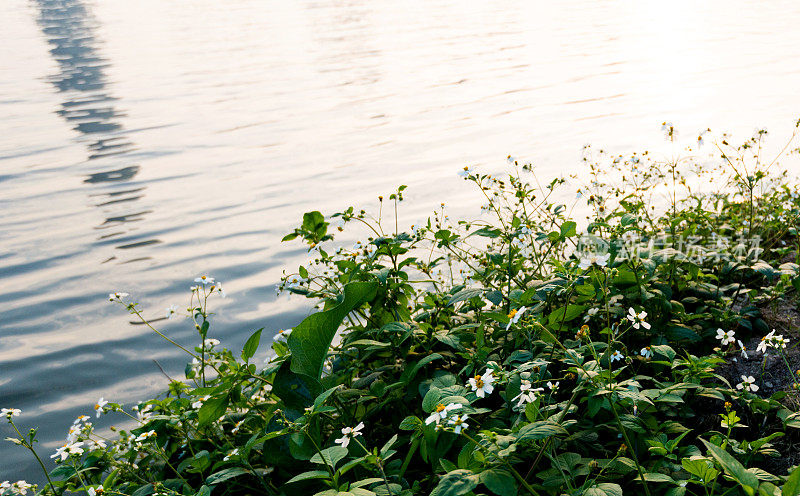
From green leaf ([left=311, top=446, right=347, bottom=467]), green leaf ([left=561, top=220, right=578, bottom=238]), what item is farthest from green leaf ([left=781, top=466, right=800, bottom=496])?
green leaf ([left=561, top=220, right=578, bottom=238])

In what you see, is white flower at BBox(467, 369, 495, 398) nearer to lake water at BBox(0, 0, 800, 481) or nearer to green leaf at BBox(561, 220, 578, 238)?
green leaf at BBox(561, 220, 578, 238)

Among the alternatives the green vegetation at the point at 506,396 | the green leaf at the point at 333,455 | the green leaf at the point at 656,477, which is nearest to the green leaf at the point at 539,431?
the green vegetation at the point at 506,396

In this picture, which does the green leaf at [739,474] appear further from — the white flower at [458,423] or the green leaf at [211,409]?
the green leaf at [211,409]

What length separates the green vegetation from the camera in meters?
1.87

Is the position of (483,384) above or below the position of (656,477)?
above

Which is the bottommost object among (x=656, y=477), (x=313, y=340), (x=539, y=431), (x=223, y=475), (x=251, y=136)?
(x=251, y=136)

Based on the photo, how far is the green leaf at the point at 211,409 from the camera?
239 cm

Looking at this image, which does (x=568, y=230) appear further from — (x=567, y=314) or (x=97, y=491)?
(x=97, y=491)

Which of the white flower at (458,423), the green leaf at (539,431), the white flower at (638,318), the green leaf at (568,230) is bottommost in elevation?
the green leaf at (539,431)

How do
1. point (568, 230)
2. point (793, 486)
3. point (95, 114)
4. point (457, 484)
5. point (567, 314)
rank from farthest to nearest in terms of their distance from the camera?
point (95, 114) < point (568, 230) < point (567, 314) < point (457, 484) < point (793, 486)

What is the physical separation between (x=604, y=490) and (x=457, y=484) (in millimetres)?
407

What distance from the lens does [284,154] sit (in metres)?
8.21

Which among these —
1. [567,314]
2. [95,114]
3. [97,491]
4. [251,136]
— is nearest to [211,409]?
[97,491]

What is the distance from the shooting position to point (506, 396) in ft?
6.98
